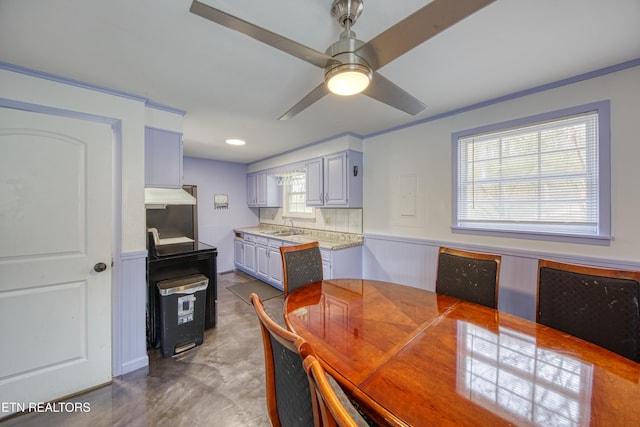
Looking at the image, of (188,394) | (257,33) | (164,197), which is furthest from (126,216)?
(257,33)

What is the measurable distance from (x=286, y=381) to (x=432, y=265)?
2.35m

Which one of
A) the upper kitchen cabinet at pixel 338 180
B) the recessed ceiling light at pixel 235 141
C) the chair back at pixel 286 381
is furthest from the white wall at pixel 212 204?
the chair back at pixel 286 381

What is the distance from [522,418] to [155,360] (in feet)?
8.90

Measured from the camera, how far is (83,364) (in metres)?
1.88

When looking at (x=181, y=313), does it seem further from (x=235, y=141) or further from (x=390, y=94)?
(x=390, y=94)

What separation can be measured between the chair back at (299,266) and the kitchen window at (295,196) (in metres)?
2.22

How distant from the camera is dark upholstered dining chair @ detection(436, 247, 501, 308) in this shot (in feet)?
5.53

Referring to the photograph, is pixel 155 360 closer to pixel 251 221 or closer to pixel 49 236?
pixel 49 236

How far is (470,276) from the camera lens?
1.79 m

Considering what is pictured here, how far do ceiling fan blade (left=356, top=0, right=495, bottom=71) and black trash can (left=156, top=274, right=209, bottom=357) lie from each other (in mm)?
2430

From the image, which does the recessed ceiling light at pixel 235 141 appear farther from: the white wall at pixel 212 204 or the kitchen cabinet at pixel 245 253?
the kitchen cabinet at pixel 245 253

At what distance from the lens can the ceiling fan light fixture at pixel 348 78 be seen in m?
1.19

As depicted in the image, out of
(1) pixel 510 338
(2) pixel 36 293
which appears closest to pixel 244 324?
(2) pixel 36 293

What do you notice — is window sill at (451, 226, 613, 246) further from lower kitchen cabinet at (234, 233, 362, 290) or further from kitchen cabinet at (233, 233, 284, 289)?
kitchen cabinet at (233, 233, 284, 289)
